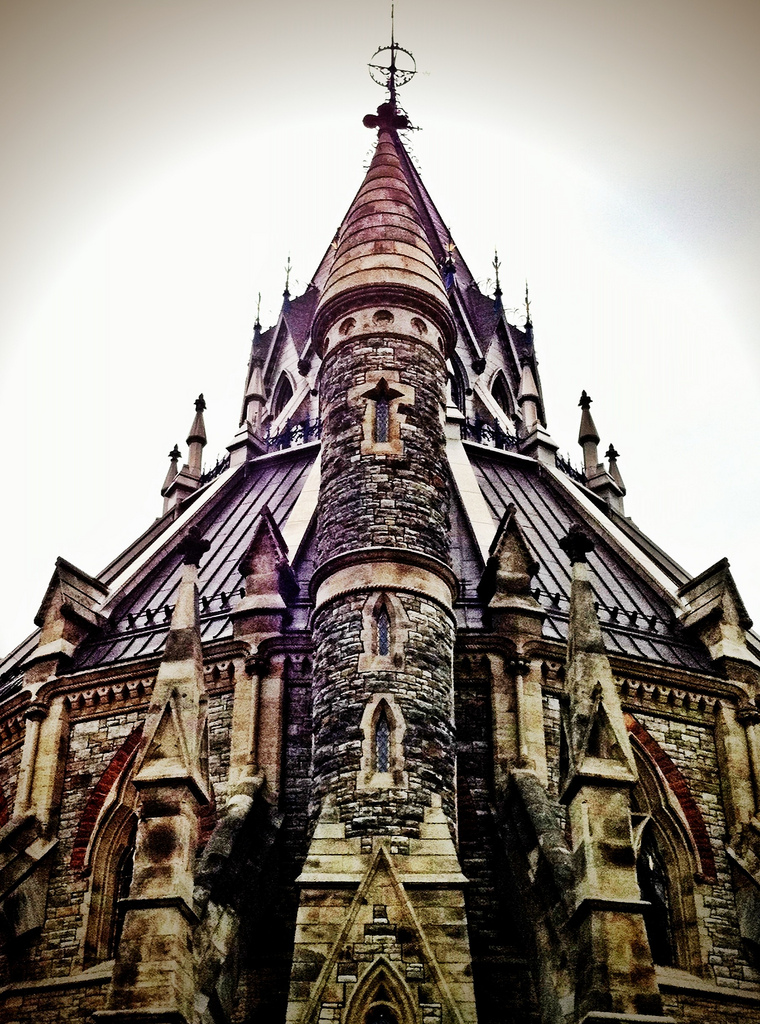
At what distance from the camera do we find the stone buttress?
16250mm

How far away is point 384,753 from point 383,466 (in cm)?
454

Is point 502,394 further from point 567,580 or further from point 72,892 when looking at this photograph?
point 72,892

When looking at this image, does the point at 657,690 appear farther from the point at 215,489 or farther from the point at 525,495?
the point at 215,489

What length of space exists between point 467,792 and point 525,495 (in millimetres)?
10152

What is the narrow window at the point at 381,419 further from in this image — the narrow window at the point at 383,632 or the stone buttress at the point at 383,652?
the narrow window at the point at 383,632

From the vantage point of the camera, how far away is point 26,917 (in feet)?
69.7

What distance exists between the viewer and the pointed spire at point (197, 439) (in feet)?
113

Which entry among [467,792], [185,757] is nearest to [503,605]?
[467,792]

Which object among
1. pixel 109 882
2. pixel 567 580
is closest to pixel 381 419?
pixel 567 580

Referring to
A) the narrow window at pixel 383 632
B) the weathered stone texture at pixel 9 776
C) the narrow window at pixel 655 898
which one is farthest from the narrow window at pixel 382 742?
the weathered stone texture at pixel 9 776

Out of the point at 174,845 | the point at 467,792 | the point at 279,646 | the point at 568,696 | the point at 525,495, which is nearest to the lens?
the point at 174,845

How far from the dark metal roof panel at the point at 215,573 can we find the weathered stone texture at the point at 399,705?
452cm

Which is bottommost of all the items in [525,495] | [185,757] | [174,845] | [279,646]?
[174,845]

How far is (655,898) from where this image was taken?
70.9 feet
